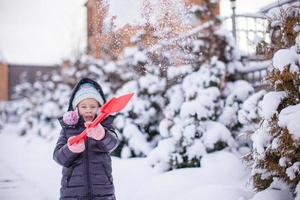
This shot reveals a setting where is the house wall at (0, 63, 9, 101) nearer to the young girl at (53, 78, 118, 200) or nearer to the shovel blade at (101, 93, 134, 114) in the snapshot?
the young girl at (53, 78, 118, 200)

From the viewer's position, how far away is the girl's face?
2771 millimetres

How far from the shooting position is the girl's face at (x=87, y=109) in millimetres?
2771

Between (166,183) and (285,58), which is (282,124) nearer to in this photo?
(285,58)

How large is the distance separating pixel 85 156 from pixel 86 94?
0.44 metres

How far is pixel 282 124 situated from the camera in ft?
8.75

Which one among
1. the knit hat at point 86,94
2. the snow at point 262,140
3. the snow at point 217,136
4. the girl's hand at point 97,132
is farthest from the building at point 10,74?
the girl's hand at point 97,132

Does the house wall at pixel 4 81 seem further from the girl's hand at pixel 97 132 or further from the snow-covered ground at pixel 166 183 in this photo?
the girl's hand at pixel 97 132

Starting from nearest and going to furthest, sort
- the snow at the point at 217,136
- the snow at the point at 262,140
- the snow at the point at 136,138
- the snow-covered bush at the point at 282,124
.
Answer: the snow-covered bush at the point at 282,124 → the snow at the point at 262,140 → the snow at the point at 217,136 → the snow at the point at 136,138

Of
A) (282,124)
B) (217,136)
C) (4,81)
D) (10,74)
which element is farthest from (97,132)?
(10,74)

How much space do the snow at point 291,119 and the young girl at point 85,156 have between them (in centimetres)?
117

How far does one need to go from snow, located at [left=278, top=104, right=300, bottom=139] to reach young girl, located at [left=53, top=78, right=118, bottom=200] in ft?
3.84

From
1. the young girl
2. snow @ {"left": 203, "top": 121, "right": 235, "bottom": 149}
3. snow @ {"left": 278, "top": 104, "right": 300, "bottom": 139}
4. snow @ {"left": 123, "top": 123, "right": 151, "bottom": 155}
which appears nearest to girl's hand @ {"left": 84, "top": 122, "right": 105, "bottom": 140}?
the young girl

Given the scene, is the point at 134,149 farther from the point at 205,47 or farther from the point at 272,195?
the point at 272,195

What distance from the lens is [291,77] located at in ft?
9.19
